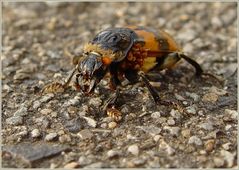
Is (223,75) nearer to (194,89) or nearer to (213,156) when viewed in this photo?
(194,89)

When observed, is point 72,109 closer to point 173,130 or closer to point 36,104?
point 36,104

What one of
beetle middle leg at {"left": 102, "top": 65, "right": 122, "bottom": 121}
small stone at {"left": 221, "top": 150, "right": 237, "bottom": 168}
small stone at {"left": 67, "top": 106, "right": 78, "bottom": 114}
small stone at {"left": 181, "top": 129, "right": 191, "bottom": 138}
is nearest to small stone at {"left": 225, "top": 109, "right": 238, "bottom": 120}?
small stone at {"left": 181, "top": 129, "right": 191, "bottom": 138}

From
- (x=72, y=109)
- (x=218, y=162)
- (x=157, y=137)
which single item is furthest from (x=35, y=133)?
(x=218, y=162)

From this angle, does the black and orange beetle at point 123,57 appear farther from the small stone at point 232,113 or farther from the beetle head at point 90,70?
the small stone at point 232,113

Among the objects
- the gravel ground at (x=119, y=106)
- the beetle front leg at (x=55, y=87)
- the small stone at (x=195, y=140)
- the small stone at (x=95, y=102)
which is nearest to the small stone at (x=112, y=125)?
the gravel ground at (x=119, y=106)

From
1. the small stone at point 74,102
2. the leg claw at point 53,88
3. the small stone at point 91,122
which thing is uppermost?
the leg claw at point 53,88

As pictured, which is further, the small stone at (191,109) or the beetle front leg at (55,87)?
the beetle front leg at (55,87)

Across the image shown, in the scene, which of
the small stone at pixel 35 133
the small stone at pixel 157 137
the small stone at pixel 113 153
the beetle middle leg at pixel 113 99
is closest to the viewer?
the small stone at pixel 113 153
